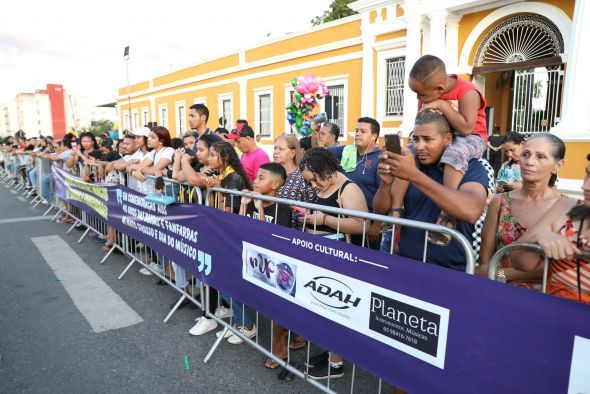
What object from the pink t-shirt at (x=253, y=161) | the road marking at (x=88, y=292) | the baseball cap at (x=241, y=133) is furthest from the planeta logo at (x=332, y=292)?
the baseball cap at (x=241, y=133)

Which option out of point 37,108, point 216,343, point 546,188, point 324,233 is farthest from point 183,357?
point 37,108

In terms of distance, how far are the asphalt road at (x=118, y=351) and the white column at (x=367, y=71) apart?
1065cm

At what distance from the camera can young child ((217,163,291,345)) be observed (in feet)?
10.9

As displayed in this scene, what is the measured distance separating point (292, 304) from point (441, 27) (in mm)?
10511

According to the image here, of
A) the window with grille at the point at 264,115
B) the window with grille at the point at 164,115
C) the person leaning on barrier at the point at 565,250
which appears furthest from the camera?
the window with grille at the point at 164,115

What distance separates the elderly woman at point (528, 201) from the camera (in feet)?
7.28

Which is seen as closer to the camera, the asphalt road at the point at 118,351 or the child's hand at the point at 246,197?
the asphalt road at the point at 118,351

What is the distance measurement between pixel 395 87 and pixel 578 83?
5.66 meters

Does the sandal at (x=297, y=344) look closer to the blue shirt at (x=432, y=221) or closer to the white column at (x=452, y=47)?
the blue shirt at (x=432, y=221)

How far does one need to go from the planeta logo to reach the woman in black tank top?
0.56 m

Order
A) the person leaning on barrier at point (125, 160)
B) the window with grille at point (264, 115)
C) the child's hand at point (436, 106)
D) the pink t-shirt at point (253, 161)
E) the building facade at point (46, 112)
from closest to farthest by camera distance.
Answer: the child's hand at point (436, 106), the pink t-shirt at point (253, 161), the person leaning on barrier at point (125, 160), the window with grille at point (264, 115), the building facade at point (46, 112)

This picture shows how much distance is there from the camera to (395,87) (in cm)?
1302

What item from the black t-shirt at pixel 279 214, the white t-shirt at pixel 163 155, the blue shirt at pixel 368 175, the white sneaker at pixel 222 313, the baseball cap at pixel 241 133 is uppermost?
the baseball cap at pixel 241 133

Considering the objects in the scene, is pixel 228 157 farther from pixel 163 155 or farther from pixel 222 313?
pixel 163 155
